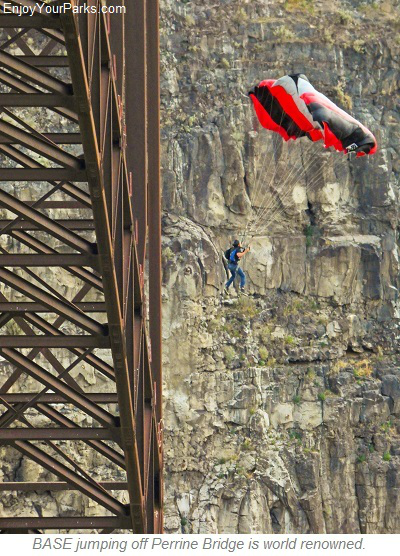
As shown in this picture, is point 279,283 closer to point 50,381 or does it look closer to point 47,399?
point 47,399

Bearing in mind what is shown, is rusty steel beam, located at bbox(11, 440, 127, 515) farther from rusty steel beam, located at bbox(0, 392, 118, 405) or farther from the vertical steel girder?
rusty steel beam, located at bbox(0, 392, 118, 405)

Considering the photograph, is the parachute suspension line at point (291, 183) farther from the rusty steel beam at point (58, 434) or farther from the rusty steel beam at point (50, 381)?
the rusty steel beam at point (50, 381)

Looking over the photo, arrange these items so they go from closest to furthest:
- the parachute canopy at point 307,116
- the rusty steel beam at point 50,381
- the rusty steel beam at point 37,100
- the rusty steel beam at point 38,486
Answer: the rusty steel beam at point 37,100 → the rusty steel beam at point 50,381 → the rusty steel beam at point 38,486 → the parachute canopy at point 307,116

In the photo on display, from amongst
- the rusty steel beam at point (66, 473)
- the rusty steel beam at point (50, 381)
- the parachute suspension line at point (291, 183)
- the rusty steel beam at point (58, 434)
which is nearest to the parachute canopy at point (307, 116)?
the rusty steel beam at point (66, 473)

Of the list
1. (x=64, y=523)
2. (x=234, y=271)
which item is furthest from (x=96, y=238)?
(x=234, y=271)

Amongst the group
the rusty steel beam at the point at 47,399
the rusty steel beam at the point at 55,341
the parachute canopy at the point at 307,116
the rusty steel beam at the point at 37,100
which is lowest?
the rusty steel beam at the point at 55,341

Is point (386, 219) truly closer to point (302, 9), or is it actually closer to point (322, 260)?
point (322, 260)

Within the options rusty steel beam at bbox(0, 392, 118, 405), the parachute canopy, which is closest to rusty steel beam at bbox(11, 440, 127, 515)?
rusty steel beam at bbox(0, 392, 118, 405)
